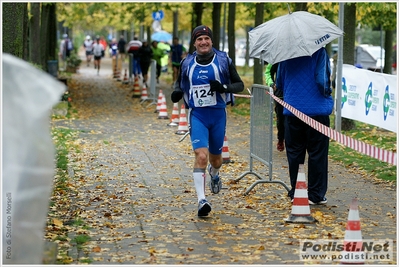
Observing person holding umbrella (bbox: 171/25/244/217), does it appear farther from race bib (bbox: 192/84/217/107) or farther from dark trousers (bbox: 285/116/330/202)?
dark trousers (bbox: 285/116/330/202)

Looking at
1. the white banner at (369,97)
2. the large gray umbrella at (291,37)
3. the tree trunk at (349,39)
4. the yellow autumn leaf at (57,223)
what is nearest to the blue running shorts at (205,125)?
the large gray umbrella at (291,37)

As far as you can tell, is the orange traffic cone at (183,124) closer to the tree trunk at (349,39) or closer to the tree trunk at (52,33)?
the tree trunk at (349,39)

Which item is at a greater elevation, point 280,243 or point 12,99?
point 12,99

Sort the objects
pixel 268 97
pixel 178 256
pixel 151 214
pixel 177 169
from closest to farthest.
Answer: pixel 178 256
pixel 151 214
pixel 268 97
pixel 177 169

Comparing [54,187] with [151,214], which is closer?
[151,214]

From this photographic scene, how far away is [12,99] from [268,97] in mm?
5700

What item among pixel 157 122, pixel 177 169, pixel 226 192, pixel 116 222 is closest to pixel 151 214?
pixel 116 222

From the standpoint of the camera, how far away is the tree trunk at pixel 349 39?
18.0m

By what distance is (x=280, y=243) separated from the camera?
7738 millimetres

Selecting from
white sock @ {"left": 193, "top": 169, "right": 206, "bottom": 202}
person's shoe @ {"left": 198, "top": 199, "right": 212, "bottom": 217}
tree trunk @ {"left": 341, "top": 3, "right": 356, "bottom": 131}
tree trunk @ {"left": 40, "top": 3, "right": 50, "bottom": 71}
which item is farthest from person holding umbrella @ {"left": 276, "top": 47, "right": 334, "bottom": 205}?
tree trunk @ {"left": 40, "top": 3, "right": 50, "bottom": 71}

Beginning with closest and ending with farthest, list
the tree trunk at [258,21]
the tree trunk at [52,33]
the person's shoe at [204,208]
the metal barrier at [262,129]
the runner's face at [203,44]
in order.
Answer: the person's shoe at [204,208], the runner's face at [203,44], the metal barrier at [262,129], the tree trunk at [258,21], the tree trunk at [52,33]

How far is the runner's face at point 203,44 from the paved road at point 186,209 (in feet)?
5.69

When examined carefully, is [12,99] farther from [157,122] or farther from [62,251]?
[157,122]

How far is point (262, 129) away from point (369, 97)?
19.1ft
